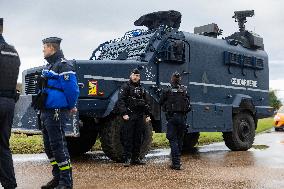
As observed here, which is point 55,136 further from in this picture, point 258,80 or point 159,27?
point 258,80

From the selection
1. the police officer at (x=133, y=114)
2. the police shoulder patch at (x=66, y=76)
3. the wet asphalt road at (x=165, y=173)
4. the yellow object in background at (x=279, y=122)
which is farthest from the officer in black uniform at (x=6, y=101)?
the yellow object in background at (x=279, y=122)

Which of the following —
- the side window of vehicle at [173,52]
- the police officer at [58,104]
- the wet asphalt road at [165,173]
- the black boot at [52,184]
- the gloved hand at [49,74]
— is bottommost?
the wet asphalt road at [165,173]

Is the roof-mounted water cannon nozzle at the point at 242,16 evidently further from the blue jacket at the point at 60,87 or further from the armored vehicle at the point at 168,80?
the blue jacket at the point at 60,87

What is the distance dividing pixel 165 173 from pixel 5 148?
122 inches

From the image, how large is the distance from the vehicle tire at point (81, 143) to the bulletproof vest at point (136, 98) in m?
1.86

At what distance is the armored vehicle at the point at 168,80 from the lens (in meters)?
8.87

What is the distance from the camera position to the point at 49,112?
5652 millimetres

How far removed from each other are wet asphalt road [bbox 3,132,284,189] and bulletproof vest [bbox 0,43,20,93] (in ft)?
5.08

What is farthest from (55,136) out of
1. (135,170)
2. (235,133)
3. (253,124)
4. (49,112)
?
(253,124)

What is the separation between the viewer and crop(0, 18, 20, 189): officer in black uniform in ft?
17.2

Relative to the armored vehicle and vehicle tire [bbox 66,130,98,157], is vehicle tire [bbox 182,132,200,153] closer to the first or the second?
the armored vehicle

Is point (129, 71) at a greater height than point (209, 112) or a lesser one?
greater

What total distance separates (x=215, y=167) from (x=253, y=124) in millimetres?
4245

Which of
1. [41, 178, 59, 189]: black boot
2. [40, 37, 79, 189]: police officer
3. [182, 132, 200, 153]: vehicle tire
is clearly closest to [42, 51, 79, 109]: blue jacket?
[40, 37, 79, 189]: police officer
